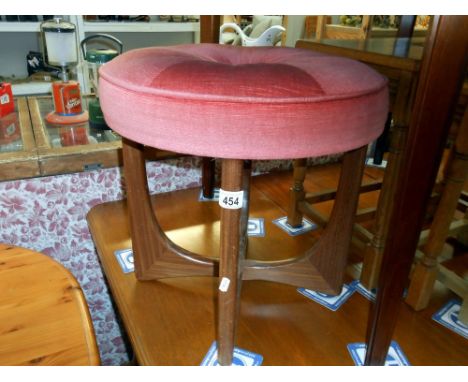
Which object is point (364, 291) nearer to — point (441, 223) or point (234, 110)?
point (441, 223)

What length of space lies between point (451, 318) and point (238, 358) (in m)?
0.48

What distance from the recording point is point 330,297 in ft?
2.95

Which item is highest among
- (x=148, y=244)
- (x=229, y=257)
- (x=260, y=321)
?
(x=229, y=257)

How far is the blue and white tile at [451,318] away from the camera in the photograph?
84cm

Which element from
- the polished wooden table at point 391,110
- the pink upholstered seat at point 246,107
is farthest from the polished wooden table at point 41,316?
the polished wooden table at point 391,110

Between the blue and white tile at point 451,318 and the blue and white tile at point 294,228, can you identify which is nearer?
the blue and white tile at point 451,318

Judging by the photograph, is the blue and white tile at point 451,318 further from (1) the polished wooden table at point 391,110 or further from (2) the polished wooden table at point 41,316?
(2) the polished wooden table at point 41,316

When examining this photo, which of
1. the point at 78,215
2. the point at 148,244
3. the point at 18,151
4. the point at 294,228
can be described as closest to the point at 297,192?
the point at 294,228

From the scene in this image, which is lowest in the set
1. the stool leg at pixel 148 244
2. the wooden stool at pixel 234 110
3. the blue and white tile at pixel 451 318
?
the blue and white tile at pixel 451 318

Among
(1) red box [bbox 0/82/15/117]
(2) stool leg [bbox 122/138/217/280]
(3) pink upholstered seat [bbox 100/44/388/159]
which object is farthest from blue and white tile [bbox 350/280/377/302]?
(1) red box [bbox 0/82/15/117]

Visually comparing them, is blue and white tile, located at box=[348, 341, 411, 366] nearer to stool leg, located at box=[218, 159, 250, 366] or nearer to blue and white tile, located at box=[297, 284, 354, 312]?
blue and white tile, located at box=[297, 284, 354, 312]

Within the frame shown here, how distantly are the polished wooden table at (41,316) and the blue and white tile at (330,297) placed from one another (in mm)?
468

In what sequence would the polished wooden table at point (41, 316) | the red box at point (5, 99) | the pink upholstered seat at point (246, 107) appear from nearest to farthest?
the pink upholstered seat at point (246, 107) < the polished wooden table at point (41, 316) < the red box at point (5, 99)

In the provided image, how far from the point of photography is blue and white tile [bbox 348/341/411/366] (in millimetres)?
745
